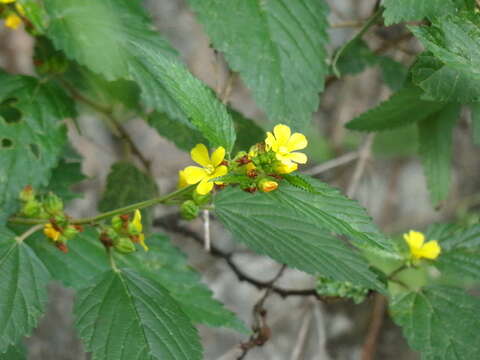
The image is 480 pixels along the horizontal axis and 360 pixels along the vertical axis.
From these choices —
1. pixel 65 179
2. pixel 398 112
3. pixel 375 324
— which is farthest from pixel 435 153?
pixel 375 324

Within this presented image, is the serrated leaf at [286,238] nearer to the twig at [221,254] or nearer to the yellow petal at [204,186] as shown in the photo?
the yellow petal at [204,186]

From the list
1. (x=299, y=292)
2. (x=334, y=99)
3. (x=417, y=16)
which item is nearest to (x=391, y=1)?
(x=417, y=16)

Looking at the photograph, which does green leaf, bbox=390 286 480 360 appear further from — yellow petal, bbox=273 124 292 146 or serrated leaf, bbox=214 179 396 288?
yellow petal, bbox=273 124 292 146

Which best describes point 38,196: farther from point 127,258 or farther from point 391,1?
point 391,1

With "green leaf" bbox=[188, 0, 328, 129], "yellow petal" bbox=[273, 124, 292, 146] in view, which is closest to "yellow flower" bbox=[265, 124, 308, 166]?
"yellow petal" bbox=[273, 124, 292, 146]

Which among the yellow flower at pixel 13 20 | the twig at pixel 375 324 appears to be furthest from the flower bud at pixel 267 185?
the twig at pixel 375 324

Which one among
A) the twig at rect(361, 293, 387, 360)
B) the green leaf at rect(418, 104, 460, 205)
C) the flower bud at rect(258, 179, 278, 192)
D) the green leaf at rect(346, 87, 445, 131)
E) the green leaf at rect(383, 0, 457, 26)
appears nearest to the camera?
the flower bud at rect(258, 179, 278, 192)
